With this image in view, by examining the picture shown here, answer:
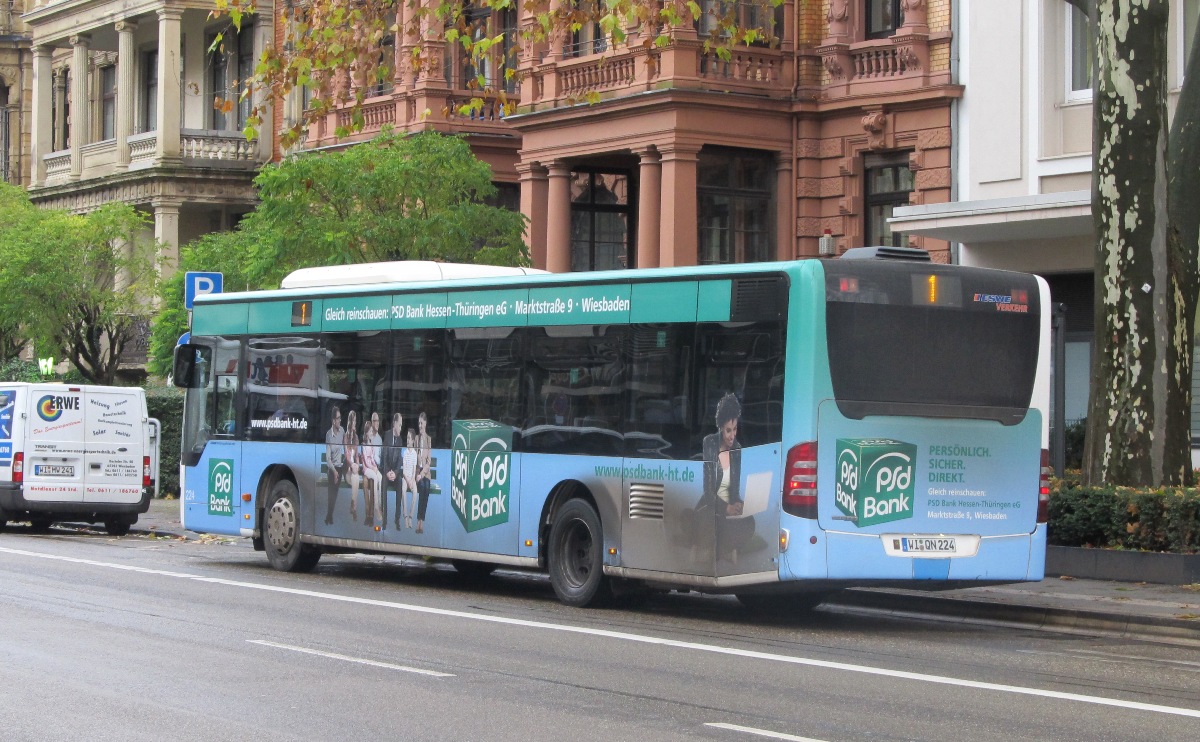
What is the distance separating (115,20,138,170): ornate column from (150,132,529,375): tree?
1661 centimetres

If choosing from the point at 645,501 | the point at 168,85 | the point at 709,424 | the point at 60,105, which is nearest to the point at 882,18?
the point at 645,501

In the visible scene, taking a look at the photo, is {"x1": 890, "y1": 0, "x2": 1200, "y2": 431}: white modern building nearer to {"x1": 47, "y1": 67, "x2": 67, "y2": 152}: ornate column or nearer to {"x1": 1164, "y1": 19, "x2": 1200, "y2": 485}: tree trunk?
{"x1": 1164, "y1": 19, "x2": 1200, "y2": 485}: tree trunk

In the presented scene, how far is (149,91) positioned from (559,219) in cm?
1873

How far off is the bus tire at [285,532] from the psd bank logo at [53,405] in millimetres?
7793

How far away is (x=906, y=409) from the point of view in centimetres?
1375

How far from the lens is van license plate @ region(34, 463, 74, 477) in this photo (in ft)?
84.5

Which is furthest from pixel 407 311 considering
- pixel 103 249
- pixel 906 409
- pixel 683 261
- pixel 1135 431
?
pixel 103 249

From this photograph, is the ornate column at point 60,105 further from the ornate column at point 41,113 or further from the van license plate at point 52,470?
the van license plate at point 52,470

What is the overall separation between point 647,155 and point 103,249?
49.7 feet

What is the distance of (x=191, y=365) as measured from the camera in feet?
67.7

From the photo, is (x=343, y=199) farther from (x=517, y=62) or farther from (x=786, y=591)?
(x=786, y=591)

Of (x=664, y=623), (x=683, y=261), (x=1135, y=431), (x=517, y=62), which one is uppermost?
(x=517, y=62)

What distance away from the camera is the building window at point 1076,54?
988 inches

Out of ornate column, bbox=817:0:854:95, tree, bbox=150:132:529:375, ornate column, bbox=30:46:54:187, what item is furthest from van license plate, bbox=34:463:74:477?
ornate column, bbox=30:46:54:187
